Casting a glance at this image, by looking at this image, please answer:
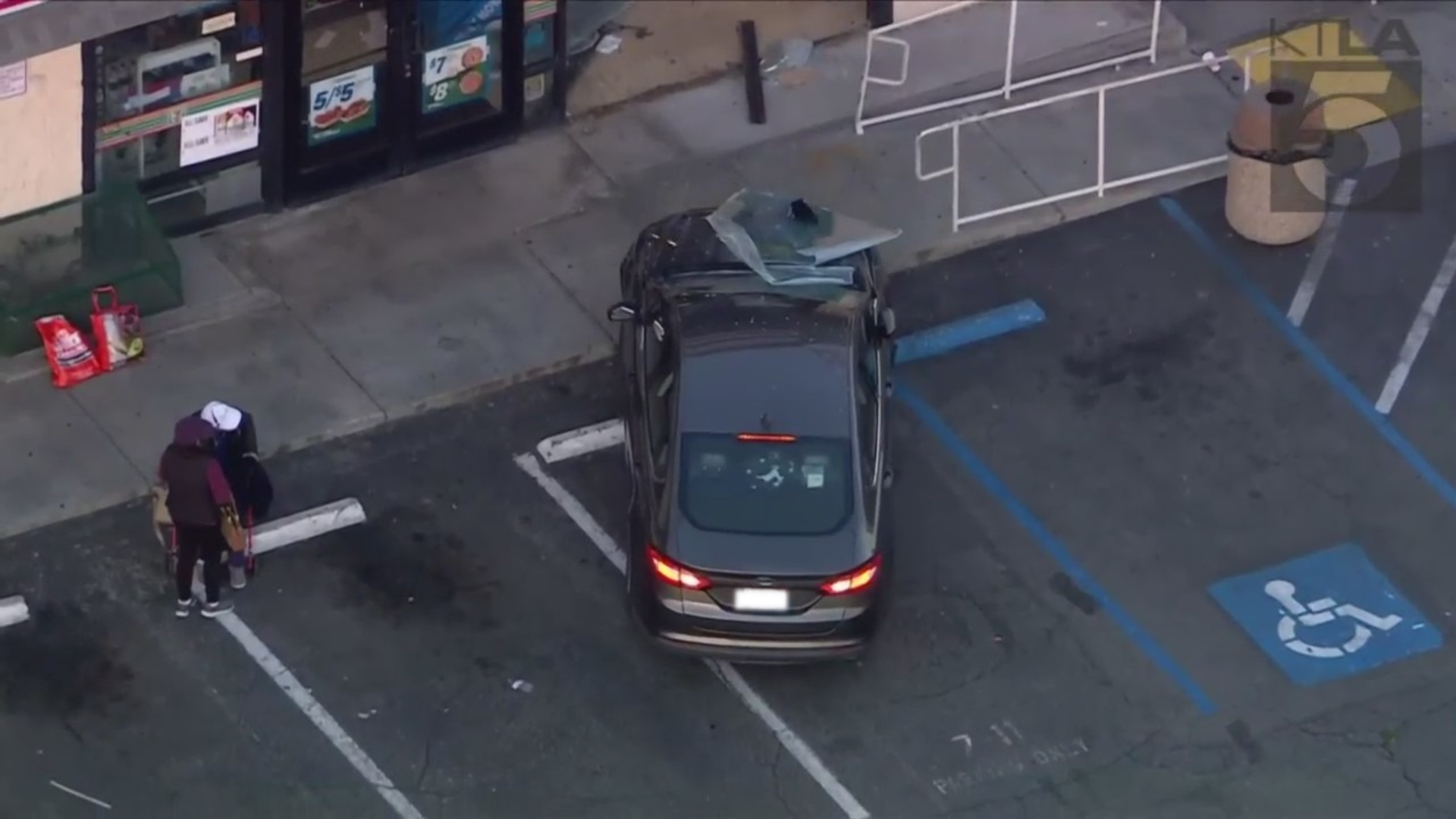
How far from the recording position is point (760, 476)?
588 inches

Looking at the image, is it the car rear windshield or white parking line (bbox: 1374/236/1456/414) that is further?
white parking line (bbox: 1374/236/1456/414)

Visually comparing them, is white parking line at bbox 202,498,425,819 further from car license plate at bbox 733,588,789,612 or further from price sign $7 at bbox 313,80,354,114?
price sign $7 at bbox 313,80,354,114

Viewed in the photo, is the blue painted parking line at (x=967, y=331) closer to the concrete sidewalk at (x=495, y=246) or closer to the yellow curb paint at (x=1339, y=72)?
the concrete sidewalk at (x=495, y=246)

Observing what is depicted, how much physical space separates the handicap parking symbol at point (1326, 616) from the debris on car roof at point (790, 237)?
319 centimetres

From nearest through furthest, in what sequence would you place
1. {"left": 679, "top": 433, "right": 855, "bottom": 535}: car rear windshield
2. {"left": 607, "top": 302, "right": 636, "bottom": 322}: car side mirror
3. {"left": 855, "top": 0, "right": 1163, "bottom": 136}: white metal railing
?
{"left": 679, "top": 433, "right": 855, "bottom": 535}: car rear windshield
{"left": 607, "top": 302, "right": 636, "bottom": 322}: car side mirror
{"left": 855, "top": 0, "right": 1163, "bottom": 136}: white metal railing

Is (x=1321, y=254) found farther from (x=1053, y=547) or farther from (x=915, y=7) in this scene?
(x=915, y=7)

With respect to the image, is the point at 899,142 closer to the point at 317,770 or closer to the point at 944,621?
the point at 944,621

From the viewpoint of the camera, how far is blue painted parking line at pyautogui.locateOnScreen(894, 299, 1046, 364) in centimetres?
1772

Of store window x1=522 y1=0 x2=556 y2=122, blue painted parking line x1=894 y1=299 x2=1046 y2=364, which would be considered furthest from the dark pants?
store window x1=522 y1=0 x2=556 y2=122

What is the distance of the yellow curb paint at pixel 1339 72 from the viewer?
65.5ft

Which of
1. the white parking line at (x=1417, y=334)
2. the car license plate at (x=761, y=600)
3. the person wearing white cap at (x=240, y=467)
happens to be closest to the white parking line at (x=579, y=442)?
the person wearing white cap at (x=240, y=467)

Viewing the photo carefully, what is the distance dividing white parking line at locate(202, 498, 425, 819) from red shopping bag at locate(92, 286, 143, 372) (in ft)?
6.29

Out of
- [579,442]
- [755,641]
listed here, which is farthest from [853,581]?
[579,442]

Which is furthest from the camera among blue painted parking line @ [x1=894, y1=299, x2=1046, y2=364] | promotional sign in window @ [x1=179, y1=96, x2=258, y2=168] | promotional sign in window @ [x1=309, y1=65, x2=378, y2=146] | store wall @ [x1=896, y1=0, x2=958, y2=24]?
store wall @ [x1=896, y1=0, x2=958, y2=24]
